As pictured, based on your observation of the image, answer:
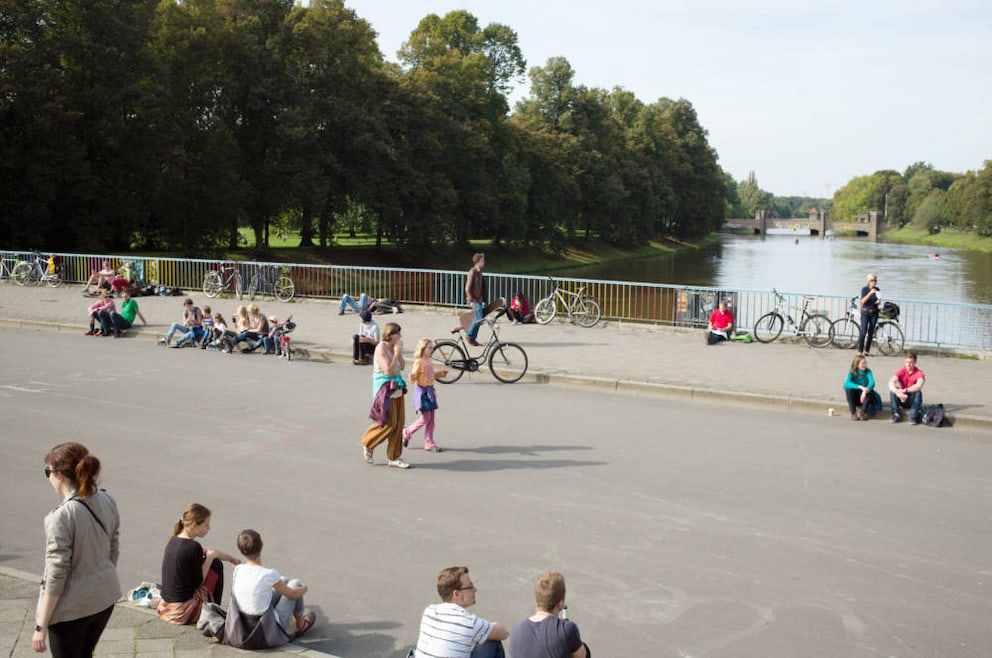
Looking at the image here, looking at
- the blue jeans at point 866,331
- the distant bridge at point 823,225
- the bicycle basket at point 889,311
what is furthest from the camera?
the distant bridge at point 823,225

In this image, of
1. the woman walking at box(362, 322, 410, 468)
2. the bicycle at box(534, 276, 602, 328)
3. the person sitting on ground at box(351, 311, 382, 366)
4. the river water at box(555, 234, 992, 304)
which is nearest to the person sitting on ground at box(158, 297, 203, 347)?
the person sitting on ground at box(351, 311, 382, 366)

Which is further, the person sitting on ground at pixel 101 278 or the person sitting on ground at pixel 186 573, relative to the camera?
the person sitting on ground at pixel 101 278

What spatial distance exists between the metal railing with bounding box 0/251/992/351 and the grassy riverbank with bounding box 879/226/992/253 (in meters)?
91.7

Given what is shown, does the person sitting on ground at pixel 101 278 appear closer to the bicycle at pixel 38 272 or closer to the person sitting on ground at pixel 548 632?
the bicycle at pixel 38 272

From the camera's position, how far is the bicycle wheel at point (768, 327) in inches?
746

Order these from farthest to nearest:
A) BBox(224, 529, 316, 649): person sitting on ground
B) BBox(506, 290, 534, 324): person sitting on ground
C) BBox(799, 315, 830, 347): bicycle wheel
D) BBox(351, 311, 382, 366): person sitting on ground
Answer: BBox(506, 290, 534, 324): person sitting on ground → BBox(799, 315, 830, 347): bicycle wheel → BBox(351, 311, 382, 366): person sitting on ground → BBox(224, 529, 316, 649): person sitting on ground

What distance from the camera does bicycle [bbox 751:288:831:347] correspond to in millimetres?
18375

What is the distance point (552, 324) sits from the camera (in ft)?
72.3

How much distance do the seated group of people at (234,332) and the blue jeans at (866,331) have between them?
11.2 meters

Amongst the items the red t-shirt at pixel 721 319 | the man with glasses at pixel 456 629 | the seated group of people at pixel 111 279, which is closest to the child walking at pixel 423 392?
the man with glasses at pixel 456 629

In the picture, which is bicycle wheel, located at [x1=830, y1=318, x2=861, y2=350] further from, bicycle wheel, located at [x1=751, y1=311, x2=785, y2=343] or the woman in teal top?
the woman in teal top

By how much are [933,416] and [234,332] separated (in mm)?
12996

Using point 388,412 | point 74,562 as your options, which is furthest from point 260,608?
point 388,412

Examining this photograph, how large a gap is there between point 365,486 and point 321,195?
42101 mm
